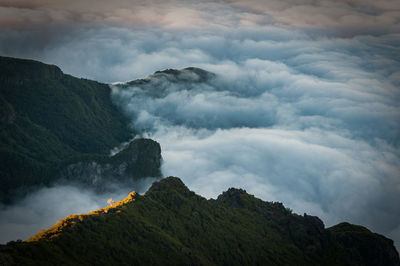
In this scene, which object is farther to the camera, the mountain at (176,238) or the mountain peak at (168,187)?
the mountain peak at (168,187)

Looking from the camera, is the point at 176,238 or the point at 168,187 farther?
the point at 168,187

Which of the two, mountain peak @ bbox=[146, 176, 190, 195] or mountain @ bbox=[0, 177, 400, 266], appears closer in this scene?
mountain @ bbox=[0, 177, 400, 266]

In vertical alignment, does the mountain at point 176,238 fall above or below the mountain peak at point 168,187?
below

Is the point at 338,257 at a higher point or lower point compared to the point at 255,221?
lower

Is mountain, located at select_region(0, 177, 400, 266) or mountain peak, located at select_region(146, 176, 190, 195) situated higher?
mountain peak, located at select_region(146, 176, 190, 195)

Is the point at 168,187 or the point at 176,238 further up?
the point at 168,187

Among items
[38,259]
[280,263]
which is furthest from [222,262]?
[38,259]

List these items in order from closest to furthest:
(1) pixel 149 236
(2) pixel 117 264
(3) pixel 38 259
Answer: (3) pixel 38 259 < (2) pixel 117 264 < (1) pixel 149 236

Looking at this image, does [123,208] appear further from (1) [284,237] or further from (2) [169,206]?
(1) [284,237]
